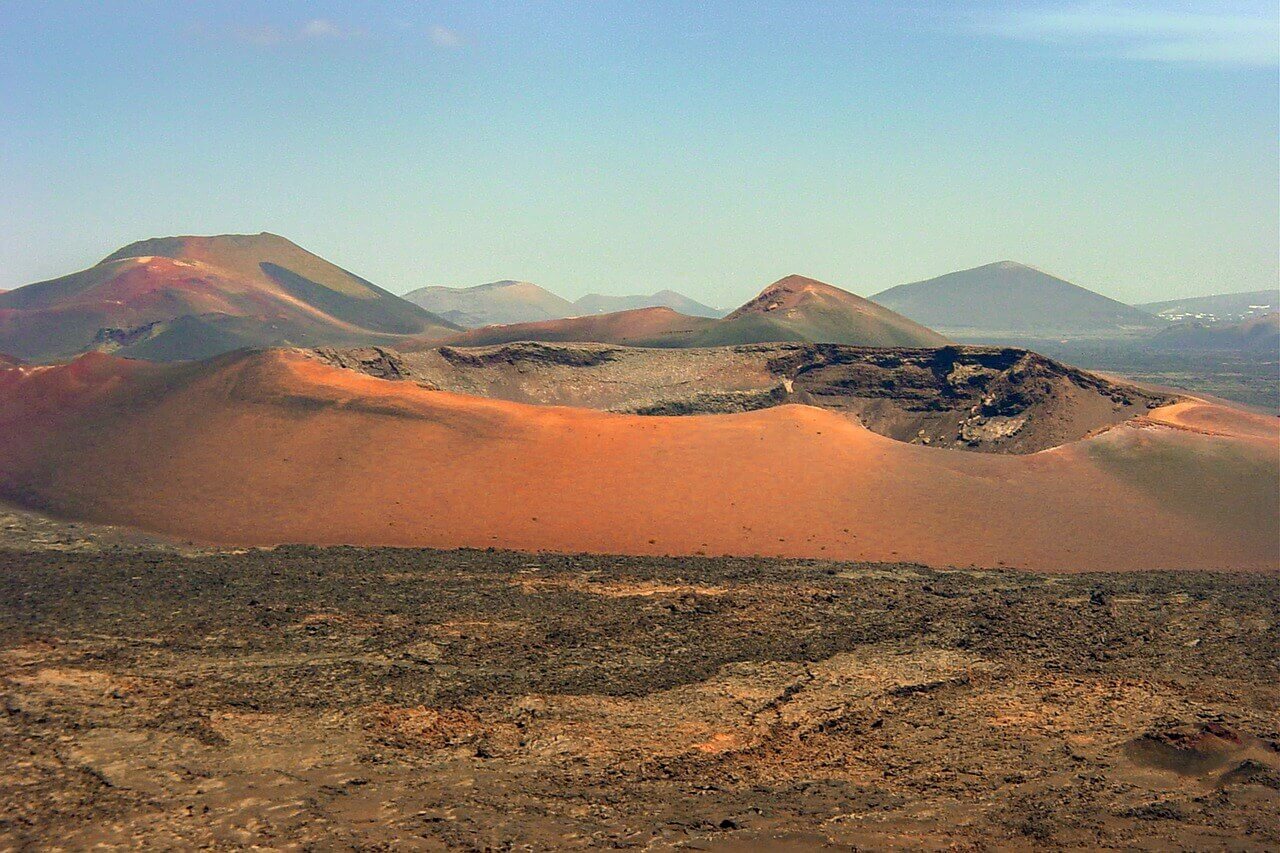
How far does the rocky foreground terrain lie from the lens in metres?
12.5

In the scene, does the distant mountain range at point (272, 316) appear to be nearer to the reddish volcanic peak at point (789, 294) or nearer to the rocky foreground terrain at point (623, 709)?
the reddish volcanic peak at point (789, 294)

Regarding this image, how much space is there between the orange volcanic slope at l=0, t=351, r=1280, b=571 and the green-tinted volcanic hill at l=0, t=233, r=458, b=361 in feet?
177

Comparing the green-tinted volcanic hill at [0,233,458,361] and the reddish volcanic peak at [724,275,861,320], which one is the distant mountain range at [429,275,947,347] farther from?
the green-tinted volcanic hill at [0,233,458,361]

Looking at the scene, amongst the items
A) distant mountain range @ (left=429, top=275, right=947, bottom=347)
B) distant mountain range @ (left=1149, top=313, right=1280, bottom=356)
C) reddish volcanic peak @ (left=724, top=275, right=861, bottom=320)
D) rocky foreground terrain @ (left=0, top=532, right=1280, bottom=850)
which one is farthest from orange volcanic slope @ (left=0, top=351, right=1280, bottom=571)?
distant mountain range @ (left=1149, top=313, right=1280, bottom=356)

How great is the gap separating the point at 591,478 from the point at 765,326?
47.4 metres

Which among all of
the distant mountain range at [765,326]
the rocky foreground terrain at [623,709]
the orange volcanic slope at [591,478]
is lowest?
the rocky foreground terrain at [623,709]

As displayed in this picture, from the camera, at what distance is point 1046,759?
14383 millimetres

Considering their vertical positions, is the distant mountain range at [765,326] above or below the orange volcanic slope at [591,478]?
above

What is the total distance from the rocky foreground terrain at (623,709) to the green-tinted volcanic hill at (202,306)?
231 feet

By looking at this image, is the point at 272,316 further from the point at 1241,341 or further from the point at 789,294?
the point at 1241,341

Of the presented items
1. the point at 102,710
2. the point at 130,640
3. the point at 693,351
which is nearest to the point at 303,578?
the point at 130,640

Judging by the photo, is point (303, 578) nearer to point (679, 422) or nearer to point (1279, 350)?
point (679, 422)

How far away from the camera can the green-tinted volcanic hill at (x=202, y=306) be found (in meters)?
89.9

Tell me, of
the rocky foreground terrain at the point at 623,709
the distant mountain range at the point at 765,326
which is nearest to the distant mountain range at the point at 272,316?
the distant mountain range at the point at 765,326
